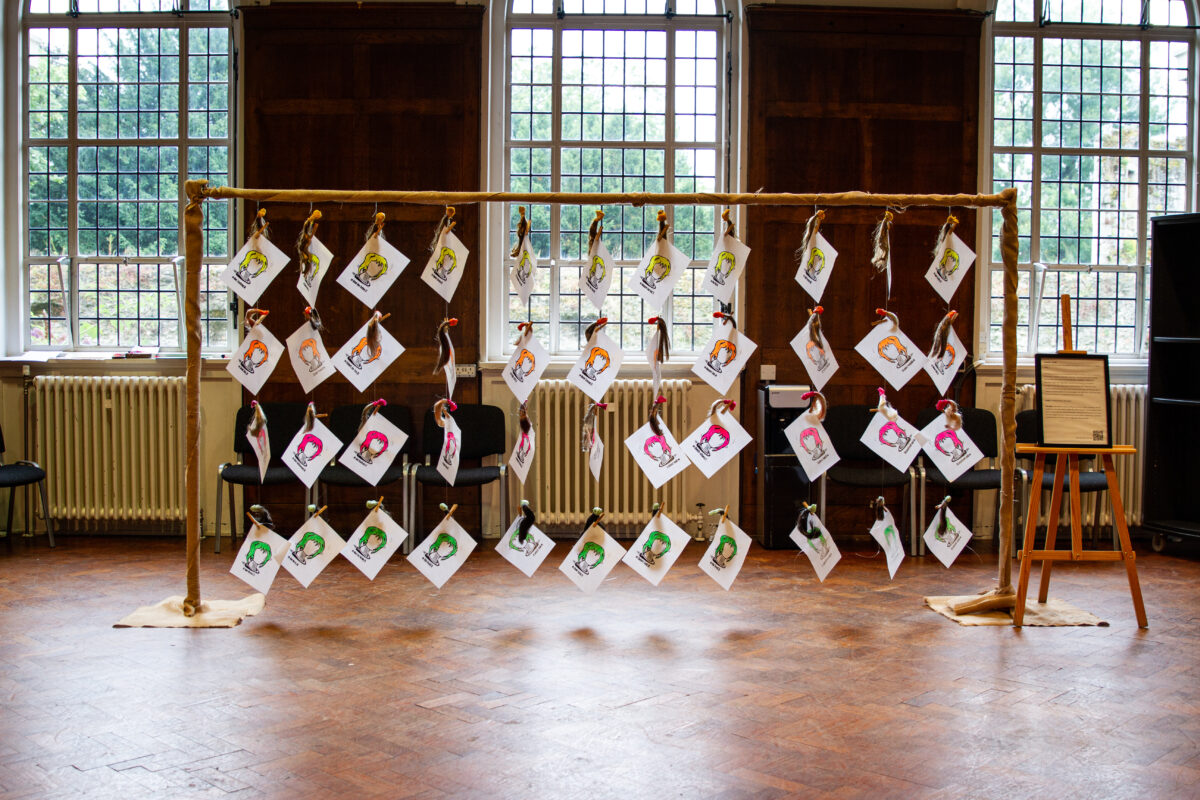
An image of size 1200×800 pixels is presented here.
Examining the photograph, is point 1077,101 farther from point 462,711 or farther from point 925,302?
point 462,711

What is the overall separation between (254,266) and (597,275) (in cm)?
141

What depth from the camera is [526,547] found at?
4836mm

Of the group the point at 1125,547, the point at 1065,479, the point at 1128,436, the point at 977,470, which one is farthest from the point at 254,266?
the point at 1128,436

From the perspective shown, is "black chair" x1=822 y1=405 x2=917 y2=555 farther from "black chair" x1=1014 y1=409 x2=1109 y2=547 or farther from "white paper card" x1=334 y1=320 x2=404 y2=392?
"white paper card" x1=334 y1=320 x2=404 y2=392

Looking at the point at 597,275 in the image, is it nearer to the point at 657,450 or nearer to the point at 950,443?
the point at 657,450

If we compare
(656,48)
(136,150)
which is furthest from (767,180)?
(136,150)

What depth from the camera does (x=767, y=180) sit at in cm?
686

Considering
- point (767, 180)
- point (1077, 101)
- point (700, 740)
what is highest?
point (1077, 101)

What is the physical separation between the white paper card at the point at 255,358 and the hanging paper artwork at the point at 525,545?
1212 millimetres

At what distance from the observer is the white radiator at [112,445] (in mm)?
6805

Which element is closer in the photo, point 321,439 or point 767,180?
point 321,439

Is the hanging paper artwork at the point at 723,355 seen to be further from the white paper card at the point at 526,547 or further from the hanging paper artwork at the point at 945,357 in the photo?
the white paper card at the point at 526,547

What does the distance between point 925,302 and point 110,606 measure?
4.85m

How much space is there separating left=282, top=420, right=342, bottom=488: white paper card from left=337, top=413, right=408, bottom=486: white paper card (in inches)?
4.3
